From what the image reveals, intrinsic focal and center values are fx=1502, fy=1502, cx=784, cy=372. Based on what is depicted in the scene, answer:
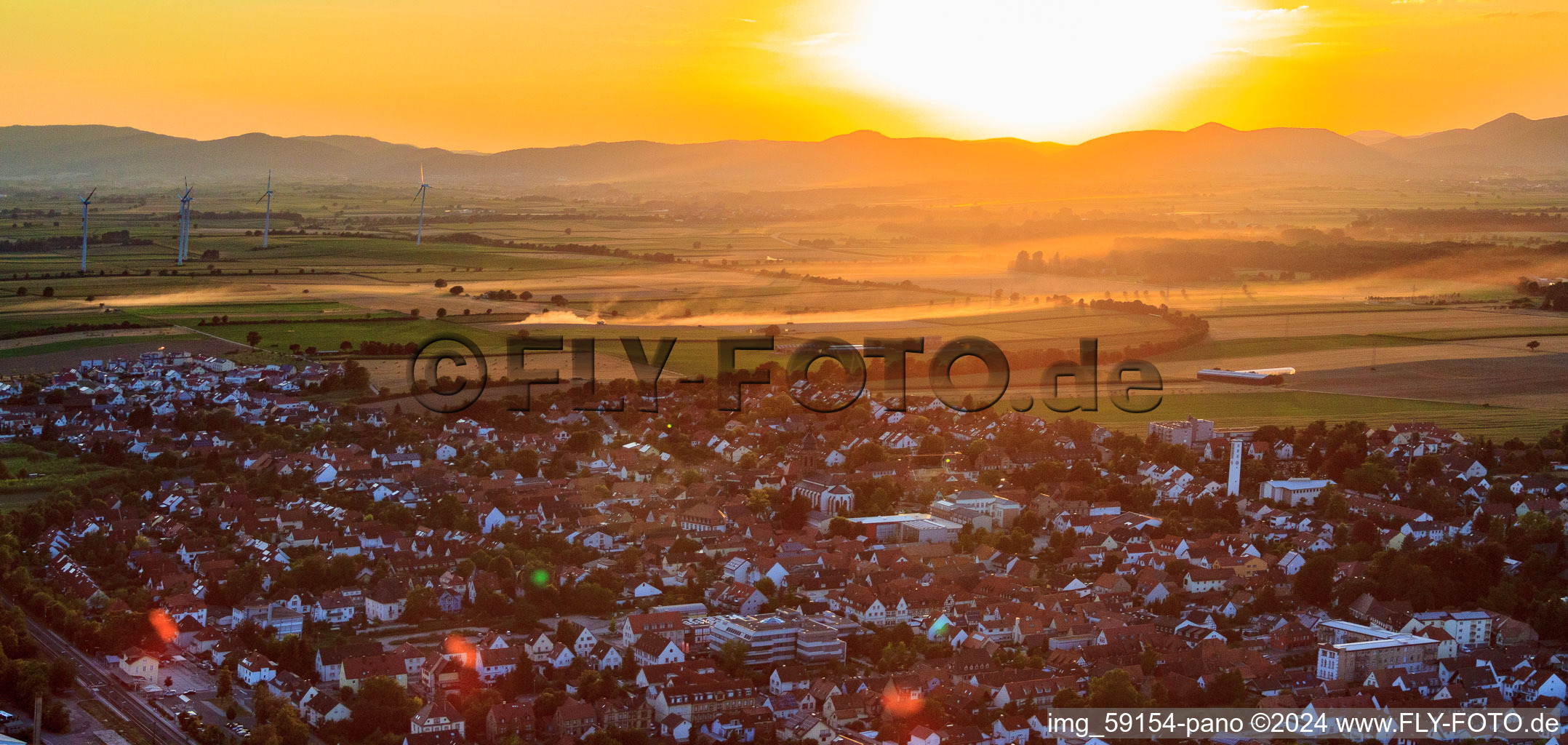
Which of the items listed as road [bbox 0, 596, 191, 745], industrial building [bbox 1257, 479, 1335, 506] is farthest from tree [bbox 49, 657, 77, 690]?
industrial building [bbox 1257, 479, 1335, 506]

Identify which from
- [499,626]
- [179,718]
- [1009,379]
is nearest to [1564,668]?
[499,626]

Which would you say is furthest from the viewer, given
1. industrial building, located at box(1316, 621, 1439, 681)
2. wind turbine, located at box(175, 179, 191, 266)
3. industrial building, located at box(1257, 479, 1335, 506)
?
wind turbine, located at box(175, 179, 191, 266)

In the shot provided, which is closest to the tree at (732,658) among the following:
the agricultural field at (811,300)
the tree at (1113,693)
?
the tree at (1113,693)

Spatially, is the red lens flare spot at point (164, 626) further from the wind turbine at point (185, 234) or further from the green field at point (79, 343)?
the wind turbine at point (185, 234)

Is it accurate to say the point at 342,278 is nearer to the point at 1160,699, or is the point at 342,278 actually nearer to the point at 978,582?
the point at 978,582

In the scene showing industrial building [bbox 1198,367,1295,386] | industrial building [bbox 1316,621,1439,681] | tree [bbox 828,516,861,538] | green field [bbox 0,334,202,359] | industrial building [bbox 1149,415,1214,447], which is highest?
green field [bbox 0,334,202,359]

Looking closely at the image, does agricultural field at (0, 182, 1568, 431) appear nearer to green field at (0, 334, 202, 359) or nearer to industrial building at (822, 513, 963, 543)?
green field at (0, 334, 202, 359)

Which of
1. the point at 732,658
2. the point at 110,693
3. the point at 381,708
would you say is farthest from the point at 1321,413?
the point at 110,693
